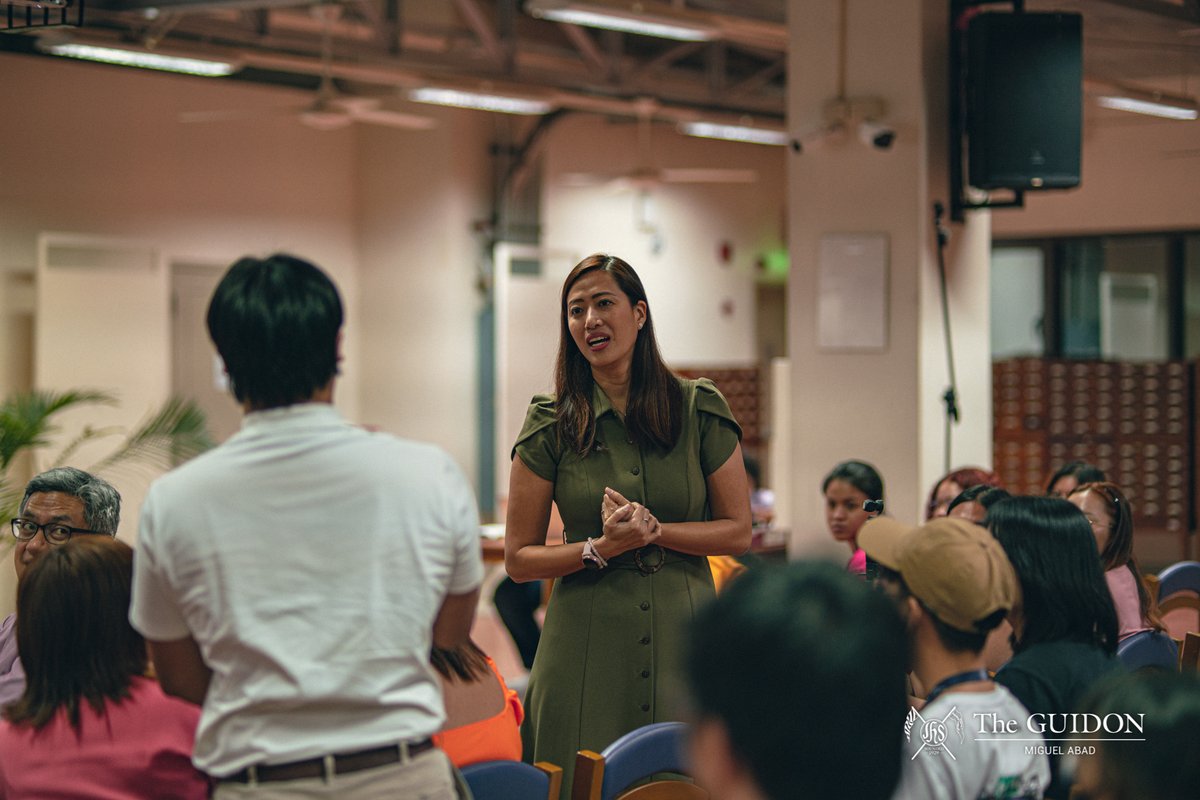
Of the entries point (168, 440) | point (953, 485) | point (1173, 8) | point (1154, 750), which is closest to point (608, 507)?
point (1154, 750)

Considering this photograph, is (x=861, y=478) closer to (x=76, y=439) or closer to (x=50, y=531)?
(x=50, y=531)

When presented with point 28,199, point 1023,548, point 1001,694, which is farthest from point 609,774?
point 28,199

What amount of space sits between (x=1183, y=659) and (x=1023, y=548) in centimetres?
109

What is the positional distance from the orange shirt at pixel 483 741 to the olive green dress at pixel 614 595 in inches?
10.6

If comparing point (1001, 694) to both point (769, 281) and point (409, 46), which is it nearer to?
point (409, 46)

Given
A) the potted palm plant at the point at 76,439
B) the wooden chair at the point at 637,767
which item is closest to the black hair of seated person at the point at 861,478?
the wooden chair at the point at 637,767

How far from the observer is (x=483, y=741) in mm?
2234

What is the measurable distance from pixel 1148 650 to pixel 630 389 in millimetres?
1358

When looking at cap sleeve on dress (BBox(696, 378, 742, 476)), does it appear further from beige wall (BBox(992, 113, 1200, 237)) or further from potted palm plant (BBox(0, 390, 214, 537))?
beige wall (BBox(992, 113, 1200, 237))

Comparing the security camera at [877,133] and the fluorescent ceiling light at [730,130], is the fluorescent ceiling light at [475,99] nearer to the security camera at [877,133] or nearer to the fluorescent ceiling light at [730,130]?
the fluorescent ceiling light at [730,130]

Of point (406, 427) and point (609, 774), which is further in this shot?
point (406, 427)

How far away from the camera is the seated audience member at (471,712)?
221 centimetres

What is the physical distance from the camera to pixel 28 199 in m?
8.76

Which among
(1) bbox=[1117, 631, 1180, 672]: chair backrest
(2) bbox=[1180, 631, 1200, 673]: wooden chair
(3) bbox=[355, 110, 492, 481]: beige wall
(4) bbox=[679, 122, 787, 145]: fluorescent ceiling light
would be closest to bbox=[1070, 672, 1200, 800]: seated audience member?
(1) bbox=[1117, 631, 1180, 672]: chair backrest
